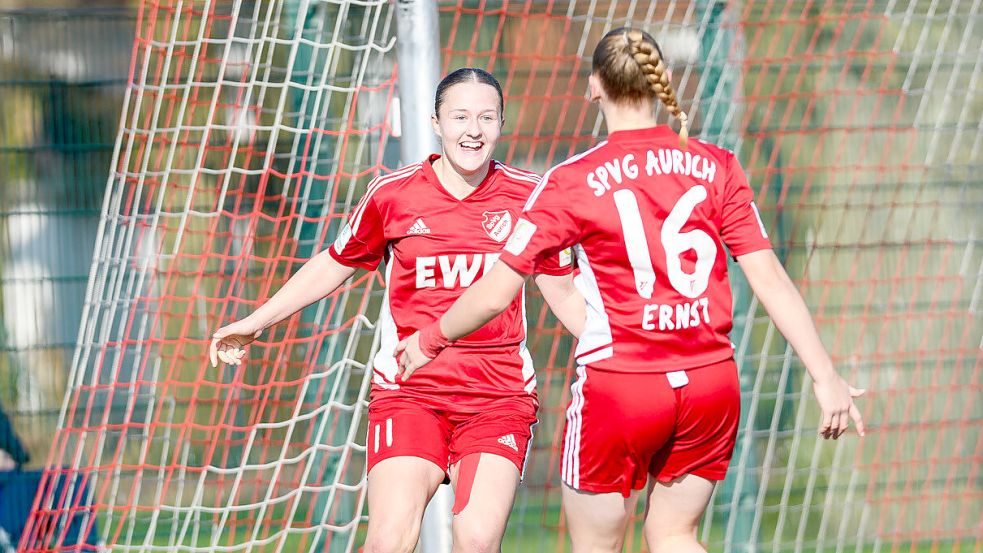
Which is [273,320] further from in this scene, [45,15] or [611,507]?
[45,15]

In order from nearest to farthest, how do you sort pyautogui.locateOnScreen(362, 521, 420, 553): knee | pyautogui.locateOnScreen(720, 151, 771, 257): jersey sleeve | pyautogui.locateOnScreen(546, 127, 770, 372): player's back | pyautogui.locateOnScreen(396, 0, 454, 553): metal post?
pyautogui.locateOnScreen(546, 127, 770, 372): player's back
pyautogui.locateOnScreen(720, 151, 771, 257): jersey sleeve
pyautogui.locateOnScreen(362, 521, 420, 553): knee
pyautogui.locateOnScreen(396, 0, 454, 553): metal post

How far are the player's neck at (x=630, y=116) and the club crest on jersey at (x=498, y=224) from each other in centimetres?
73

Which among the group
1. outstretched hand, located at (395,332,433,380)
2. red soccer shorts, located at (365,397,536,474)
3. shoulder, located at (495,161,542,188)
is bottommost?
red soccer shorts, located at (365,397,536,474)

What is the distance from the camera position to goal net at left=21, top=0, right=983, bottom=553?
5.77 metres

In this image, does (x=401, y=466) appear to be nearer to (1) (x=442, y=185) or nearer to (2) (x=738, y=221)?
(1) (x=442, y=185)

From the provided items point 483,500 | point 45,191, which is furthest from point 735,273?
point 45,191

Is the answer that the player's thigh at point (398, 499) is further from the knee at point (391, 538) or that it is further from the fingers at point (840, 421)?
the fingers at point (840, 421)

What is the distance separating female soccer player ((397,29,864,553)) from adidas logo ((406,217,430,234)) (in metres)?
0.62

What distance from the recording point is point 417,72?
14.0 ft

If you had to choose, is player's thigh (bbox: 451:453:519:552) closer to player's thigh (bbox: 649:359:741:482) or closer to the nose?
player's thigh (bbox: 649:359:741:482)

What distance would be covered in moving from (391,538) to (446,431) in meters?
0.41

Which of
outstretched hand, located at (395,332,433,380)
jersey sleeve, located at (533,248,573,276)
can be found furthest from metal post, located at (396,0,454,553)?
outstretched hand, located at (395,332,433,380)

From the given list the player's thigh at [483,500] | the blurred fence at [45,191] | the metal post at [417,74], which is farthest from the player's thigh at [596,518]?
the blurred fence at [45,191]

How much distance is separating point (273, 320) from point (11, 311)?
3.05 metres
